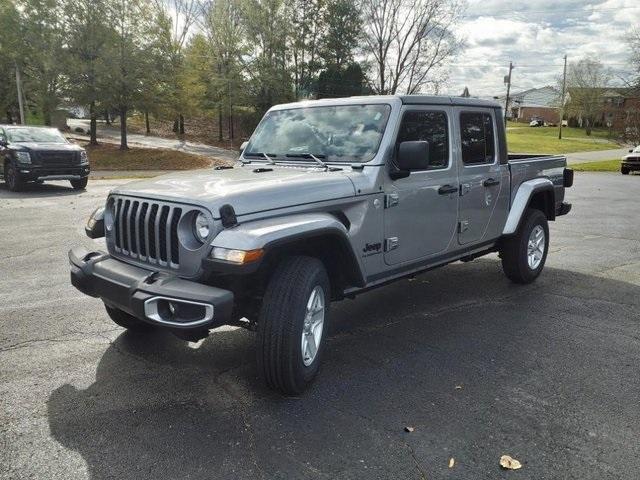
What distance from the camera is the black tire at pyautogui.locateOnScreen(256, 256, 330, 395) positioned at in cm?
308

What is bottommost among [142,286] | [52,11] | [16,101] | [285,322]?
[285,322]

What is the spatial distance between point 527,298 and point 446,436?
9.81ft

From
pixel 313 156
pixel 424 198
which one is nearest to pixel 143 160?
pixel 313 156

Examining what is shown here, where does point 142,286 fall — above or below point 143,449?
above

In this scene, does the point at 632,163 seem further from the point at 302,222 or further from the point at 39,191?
the point at 302,222

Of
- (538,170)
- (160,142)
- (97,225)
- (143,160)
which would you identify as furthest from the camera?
(160,142)

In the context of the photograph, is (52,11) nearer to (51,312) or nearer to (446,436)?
(51,312)

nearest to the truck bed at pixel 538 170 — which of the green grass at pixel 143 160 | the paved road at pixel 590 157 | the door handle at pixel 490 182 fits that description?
the door handle at pixel 490 182

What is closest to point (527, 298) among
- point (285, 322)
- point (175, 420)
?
point (285, 322)

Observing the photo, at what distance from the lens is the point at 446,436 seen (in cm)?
295

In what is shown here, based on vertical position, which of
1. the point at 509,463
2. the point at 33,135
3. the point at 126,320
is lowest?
the point at 509,463

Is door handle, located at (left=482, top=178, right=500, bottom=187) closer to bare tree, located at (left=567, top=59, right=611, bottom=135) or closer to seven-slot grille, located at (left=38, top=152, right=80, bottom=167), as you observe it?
seven-slot grille, located at (left=38, top=152, right=80, bottom=167)

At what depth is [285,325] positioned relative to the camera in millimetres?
3068

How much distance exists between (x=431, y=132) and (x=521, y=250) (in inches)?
79.0
